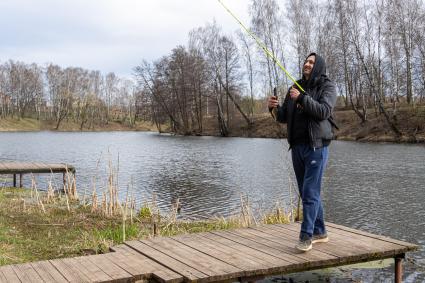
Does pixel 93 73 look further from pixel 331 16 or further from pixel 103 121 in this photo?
pixel 331 16

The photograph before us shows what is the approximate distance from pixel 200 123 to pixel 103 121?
140 feet

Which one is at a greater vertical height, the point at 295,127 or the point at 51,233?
the point at 295,127

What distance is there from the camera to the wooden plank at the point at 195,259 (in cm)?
492

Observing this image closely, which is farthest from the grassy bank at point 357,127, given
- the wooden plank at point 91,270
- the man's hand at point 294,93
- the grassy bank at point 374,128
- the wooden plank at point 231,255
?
the wooden plank at point 91,270

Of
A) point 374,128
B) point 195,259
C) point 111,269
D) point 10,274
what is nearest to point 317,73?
point 195,259

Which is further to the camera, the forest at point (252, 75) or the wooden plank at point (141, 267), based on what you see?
the forest at point (252, 75)

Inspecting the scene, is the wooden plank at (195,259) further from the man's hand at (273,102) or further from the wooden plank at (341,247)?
the man's hand at (273,102)

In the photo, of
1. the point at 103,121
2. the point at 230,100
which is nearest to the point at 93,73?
the point at 103,121

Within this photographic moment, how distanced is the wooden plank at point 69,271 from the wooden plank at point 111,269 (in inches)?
9.7

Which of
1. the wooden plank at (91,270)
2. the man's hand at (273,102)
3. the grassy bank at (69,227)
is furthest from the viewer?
the grassy bank at (69,227)

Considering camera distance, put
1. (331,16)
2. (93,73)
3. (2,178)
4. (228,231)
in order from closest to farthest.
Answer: (228,231), (2,178), (331,16), (93,73)

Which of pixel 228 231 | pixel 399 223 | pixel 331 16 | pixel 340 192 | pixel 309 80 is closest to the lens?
pixel 309 80

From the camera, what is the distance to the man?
18.5ft

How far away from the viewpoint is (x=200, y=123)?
68.0m
